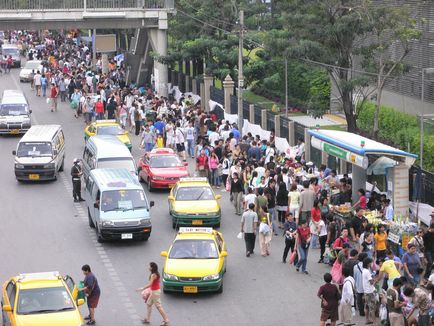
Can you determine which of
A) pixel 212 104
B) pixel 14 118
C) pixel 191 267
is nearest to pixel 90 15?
pixel 212 104

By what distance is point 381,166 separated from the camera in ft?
96.5

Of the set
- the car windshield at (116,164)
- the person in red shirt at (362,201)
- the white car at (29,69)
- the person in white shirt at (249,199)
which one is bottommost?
the person in white shirt at (249,199)

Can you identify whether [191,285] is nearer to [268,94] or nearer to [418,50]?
[418,50]

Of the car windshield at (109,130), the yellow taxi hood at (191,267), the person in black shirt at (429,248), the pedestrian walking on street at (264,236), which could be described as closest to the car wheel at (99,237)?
the pedestrian walking on street at (264,236)

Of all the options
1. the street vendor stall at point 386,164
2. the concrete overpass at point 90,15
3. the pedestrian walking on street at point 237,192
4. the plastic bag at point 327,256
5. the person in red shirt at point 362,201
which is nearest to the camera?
the plastic bag at point 327,256

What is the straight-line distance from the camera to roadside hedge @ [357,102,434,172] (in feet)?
123

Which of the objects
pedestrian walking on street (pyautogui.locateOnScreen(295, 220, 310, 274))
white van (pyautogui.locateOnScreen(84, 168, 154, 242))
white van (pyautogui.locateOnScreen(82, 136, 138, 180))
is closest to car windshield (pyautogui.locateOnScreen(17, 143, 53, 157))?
white van (pyautogui.locateOnScreen(82, 136, 138, 180))

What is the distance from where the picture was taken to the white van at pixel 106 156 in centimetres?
3584

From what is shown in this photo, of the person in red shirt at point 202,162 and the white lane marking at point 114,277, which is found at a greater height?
the person in red shirt at point 202,162

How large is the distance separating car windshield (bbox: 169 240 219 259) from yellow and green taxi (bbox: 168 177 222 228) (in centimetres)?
524

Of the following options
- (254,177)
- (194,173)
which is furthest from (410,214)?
(194,173)

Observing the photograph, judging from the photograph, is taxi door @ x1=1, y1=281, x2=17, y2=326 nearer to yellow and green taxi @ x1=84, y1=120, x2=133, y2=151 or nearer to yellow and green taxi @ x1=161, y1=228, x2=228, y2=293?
yellow and green taxi @ x1=161, y1=228, x2=228, y2=293

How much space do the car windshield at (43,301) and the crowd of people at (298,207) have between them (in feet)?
6.66

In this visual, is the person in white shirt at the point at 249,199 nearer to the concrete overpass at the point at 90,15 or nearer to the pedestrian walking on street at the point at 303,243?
the pedestrian walking on street at the point at 303,243
